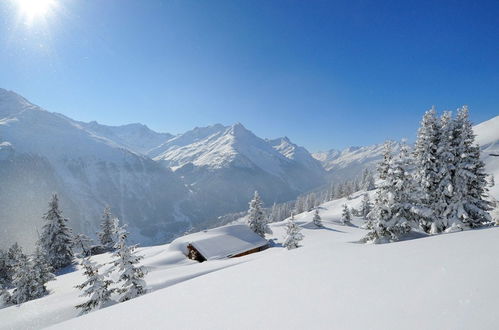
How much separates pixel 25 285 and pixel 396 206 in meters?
34.0

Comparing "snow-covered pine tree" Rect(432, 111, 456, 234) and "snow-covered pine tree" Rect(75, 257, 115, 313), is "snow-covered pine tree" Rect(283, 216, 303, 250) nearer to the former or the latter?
"snow-covered pine tree" Rect(432, 111, 456, 234)

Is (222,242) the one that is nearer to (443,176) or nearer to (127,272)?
(127,272)

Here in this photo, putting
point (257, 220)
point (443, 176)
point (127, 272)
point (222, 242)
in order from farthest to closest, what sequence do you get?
point (257, 220)
point (222, 242)
point (443, 176)
point (127, 272)

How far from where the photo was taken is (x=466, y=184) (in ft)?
65.3

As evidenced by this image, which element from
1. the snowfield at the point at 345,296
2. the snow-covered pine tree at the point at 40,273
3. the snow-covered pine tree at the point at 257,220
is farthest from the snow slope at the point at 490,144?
the snow-covered pine tree at the point at 40,273

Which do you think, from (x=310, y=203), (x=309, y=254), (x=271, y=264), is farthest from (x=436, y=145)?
(x=310, y=203)

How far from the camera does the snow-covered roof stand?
33.8 m

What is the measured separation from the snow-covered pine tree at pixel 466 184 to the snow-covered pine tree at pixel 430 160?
110cm

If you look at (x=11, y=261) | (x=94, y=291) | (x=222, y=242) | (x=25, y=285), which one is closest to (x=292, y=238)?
(x=222, y=242)

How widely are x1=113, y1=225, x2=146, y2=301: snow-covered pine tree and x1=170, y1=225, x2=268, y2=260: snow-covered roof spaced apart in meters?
17.5

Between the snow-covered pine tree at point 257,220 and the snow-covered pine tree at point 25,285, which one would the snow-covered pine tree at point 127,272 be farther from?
the snow-covered pine tree at point 257,220

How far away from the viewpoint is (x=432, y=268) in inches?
253

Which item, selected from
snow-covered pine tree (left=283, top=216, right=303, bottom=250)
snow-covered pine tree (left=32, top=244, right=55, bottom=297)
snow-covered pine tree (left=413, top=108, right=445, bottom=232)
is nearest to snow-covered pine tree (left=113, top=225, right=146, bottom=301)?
snow-covered pine tree (left=32, top=244, right=55, bottom=297)

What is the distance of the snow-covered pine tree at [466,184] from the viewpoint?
1916cm
